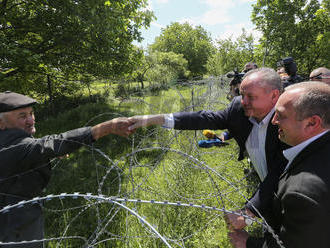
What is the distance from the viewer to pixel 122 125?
2012 millimetres

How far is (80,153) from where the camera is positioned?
5.48 m

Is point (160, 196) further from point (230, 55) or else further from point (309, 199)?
point (230, 55)

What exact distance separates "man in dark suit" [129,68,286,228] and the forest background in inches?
16.9

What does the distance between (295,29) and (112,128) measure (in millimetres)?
18225

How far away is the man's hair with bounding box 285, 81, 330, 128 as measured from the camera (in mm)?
1218

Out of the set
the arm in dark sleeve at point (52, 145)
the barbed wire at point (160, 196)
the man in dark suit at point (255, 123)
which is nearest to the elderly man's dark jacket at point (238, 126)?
the man in dark suit at point (255, 123)

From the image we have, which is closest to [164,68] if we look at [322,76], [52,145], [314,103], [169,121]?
[322,76]

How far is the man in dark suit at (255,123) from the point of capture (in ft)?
5.86

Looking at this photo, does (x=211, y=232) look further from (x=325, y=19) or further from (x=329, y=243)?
(x=325, y=19)

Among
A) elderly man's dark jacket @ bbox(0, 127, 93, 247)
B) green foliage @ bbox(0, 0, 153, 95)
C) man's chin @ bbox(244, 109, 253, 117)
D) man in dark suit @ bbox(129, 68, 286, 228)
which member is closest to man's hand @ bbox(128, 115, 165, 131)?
man in dark suit @ bbox(129, 68, 286, 228)

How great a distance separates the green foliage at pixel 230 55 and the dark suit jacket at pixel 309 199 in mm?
27332

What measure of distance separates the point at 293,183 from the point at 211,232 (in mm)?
1954

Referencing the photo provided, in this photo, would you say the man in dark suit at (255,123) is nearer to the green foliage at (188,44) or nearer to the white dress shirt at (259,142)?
the white dress shirt at (259,142)

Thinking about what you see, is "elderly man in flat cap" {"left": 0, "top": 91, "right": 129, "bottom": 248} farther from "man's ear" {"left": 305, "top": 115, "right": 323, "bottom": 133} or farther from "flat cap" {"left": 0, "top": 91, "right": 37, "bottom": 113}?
"man's ear" {"left": 305, "top": 115, "right": 323, "bottom": 133}
